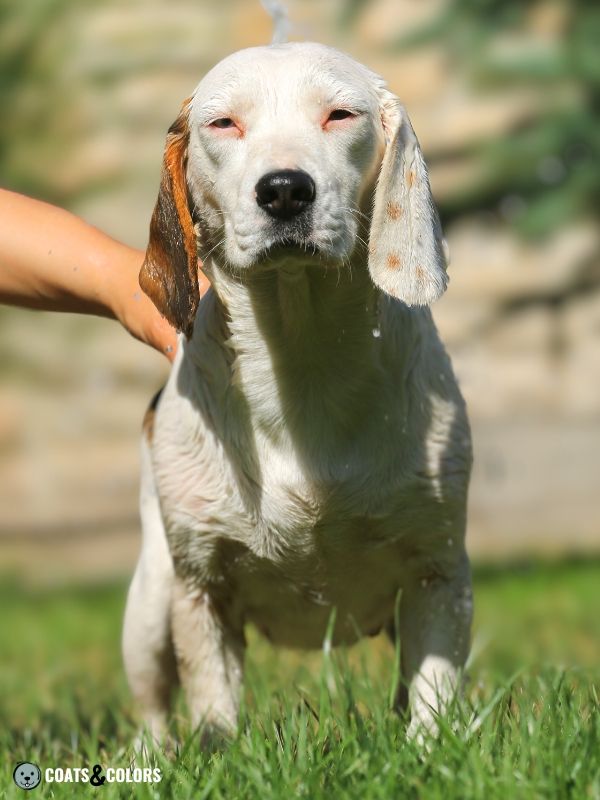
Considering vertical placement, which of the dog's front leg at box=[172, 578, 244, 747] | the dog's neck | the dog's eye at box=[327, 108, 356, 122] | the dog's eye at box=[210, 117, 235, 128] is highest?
the dog's eye at box=[210, 117, 235, 128]

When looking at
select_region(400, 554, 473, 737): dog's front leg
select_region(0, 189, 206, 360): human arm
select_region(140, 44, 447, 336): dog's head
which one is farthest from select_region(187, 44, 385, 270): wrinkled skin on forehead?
select_region(400, 554, 473, 737): dog's front leg

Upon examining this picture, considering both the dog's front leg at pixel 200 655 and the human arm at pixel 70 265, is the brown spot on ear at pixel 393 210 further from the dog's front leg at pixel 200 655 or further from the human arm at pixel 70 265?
the dog's front leg at pixel 200 655

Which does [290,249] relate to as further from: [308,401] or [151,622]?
[151,622]

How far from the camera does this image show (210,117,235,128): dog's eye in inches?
128

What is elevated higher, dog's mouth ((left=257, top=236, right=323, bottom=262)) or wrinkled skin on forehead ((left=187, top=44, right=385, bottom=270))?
wrinkled skin on forehead ((left=187, top=44, right=385, bottom=270))

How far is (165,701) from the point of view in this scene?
4207 mm

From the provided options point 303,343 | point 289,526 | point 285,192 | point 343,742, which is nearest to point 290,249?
point 285,192

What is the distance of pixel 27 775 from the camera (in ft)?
10.1

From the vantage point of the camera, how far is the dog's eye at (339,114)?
3.23 metres

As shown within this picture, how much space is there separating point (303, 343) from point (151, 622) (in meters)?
1.05

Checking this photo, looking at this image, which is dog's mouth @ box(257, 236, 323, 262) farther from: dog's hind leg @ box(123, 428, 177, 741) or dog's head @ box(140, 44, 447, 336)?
dog's hind leg @ box(123, 428, 177, 741)

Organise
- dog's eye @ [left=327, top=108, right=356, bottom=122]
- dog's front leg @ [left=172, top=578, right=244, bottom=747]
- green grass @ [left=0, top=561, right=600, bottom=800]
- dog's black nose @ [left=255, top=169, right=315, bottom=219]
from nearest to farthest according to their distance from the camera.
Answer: green grass @ [left=0, top=561, right=600, bottom=800], dog's black nose @ [left=255, top=169, right=315, bottom=219], dog's eye @ [left=327, top=108, right=356, bottom=122], dog's front leg @ [left=172, top=578, right=244, bottom=747]

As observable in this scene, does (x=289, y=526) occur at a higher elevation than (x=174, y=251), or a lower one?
lower

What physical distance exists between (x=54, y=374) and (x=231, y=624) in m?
6.99
